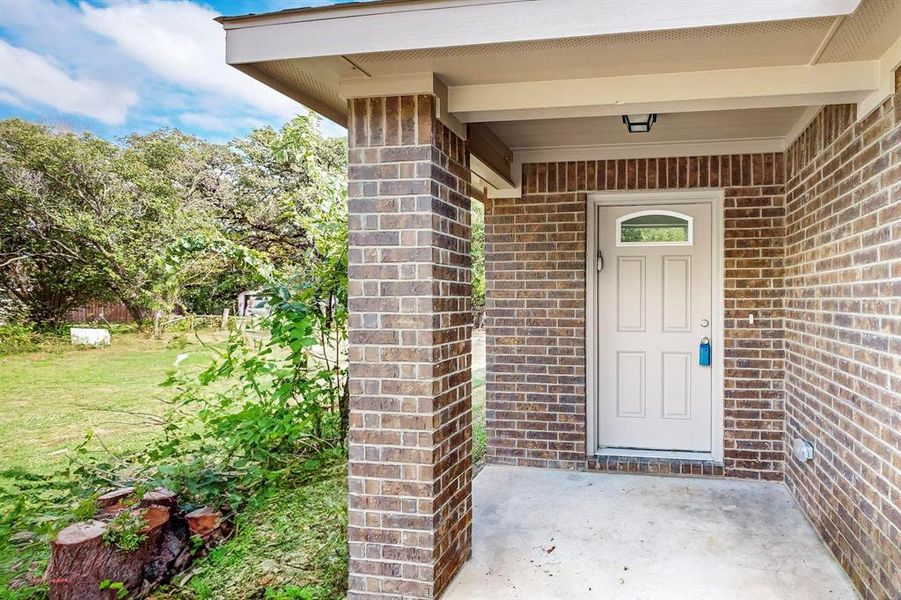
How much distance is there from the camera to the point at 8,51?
6.75 meters

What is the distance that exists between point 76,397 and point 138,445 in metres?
1.04

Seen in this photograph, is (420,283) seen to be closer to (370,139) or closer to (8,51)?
(370,139)

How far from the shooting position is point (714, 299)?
14.5ft

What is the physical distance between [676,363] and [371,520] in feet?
9.56

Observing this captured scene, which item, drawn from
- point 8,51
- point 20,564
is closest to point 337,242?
point 20,564

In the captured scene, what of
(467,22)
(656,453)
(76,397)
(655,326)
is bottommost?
(656,453)

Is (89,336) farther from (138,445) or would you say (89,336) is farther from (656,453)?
(656,453)

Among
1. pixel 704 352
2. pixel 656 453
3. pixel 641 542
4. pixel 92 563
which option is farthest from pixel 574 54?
pixel 656 453

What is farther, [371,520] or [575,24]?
[371,520]

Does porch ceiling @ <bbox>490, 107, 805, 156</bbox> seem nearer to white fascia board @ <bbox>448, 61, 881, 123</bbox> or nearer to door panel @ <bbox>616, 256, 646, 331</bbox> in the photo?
door panel @ <bbox>616, 256, 646, 331</bbox>

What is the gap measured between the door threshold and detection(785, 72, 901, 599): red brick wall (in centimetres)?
68

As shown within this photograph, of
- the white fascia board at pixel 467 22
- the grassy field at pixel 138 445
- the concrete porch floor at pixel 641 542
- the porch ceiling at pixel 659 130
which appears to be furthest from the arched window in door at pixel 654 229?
the white fascia board at pixel 467 22

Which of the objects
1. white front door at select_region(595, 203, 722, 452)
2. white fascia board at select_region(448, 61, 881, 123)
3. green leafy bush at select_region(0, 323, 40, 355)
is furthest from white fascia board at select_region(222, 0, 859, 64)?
green leafy bush at select_region(0, 323, 40, 355)

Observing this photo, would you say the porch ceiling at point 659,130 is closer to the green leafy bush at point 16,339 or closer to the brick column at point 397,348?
the brick column at point 397,348
